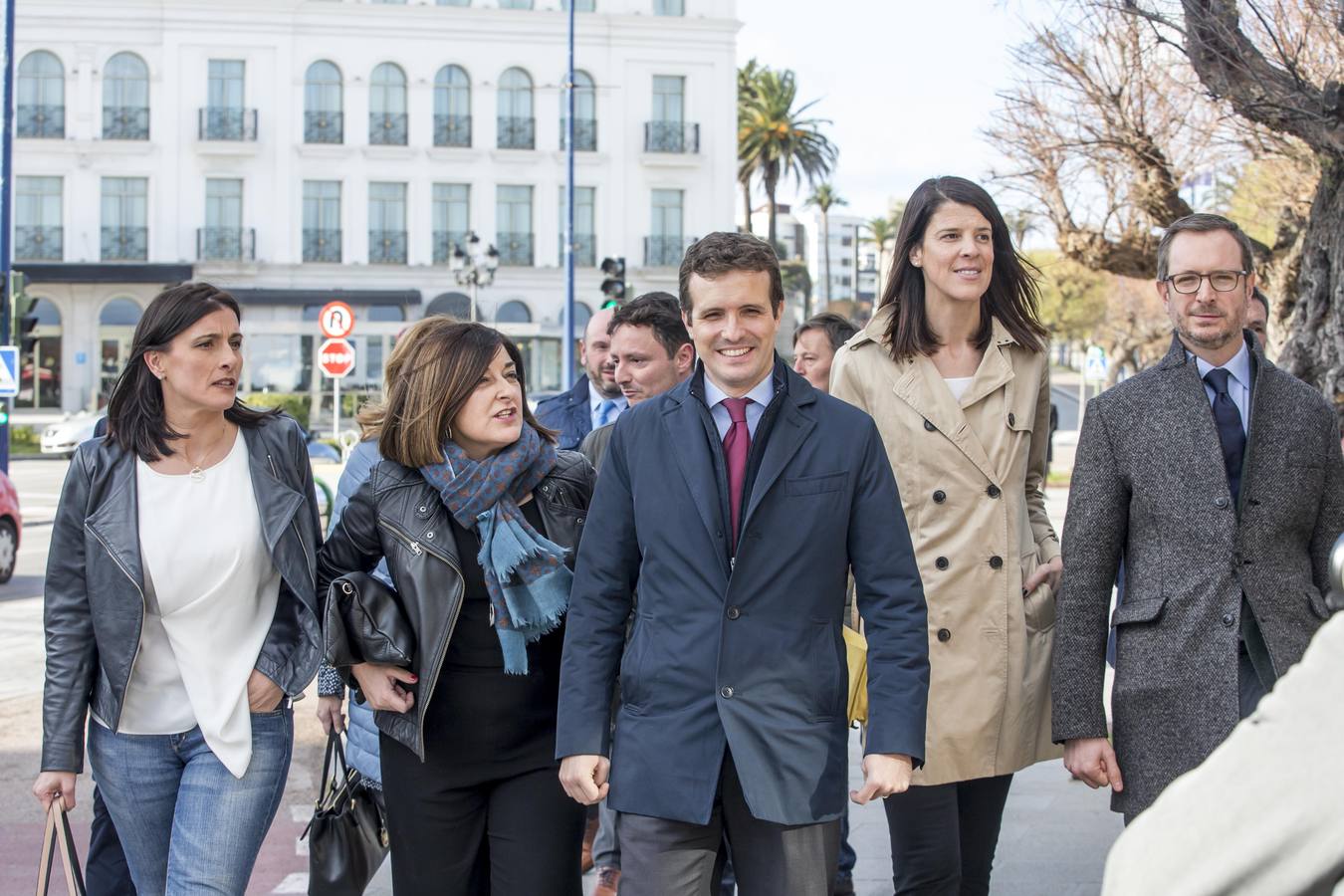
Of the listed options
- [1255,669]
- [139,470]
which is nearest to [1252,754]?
[1255,669]

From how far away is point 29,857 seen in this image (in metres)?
5.90

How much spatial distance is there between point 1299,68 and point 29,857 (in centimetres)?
706

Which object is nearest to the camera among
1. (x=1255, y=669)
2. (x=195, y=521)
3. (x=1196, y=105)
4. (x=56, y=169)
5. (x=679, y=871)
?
(x=679, y=871)

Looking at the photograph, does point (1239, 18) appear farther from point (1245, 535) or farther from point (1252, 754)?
point (1252, 754)

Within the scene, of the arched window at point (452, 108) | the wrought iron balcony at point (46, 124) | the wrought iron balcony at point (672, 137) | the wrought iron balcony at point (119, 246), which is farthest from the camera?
the wrought iron balcony at point (672, 137)

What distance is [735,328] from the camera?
11.2 ft

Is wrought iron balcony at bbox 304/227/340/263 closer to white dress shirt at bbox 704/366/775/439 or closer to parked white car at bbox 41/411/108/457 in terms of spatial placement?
parked white car at bbox 41/411/108/457

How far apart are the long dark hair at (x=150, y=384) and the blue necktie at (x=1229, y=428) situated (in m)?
2.55

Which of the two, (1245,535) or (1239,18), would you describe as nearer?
(1245,535)

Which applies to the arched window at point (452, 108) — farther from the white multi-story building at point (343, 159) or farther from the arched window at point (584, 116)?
the arched window at point (584, 116)

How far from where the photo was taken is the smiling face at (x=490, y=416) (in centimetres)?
398

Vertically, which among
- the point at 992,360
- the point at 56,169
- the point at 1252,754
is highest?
the point at 56,169

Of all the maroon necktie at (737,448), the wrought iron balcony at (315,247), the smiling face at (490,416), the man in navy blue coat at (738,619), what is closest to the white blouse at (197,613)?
the smiling face at (490,416)

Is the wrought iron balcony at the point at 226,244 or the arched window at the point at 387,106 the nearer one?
the wrought iron balcony at the point at 226,244
